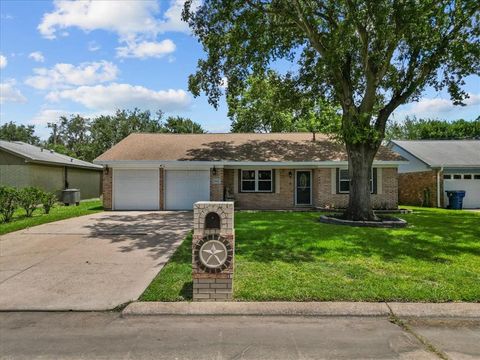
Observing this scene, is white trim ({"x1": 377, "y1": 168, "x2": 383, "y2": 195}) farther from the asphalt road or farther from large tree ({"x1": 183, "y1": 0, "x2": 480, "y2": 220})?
the asphalt road

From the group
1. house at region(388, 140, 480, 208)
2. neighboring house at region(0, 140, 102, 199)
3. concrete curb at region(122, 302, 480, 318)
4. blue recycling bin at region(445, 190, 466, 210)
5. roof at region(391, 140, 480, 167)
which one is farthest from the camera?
roof at region(391, 140, 480, 167)

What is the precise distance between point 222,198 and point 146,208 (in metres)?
3.66

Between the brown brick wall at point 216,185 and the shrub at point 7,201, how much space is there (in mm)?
8183

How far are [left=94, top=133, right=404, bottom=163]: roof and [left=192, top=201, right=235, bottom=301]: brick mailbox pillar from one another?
1279 centimetres

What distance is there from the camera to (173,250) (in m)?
8.43

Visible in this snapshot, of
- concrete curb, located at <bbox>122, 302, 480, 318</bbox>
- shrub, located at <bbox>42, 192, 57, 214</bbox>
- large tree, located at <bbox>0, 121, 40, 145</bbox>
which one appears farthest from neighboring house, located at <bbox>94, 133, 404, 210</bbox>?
large tree, located at <bbox>0, 121, 40, 145</bbox>

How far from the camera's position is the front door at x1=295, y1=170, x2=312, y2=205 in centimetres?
1902

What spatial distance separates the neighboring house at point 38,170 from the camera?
20.8 m

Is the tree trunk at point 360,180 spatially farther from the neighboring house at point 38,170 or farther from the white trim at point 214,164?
the neighboring house at point 38,170

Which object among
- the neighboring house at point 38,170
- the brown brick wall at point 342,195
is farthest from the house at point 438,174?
the neighboring house at point 38,170

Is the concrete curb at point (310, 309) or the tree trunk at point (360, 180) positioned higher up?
the tree trunk at point (360, 180)

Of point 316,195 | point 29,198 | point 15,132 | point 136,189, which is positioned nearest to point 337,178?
point 316,195

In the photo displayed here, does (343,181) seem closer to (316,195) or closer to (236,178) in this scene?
(316,195)

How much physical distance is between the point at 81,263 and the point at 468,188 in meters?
21.9
